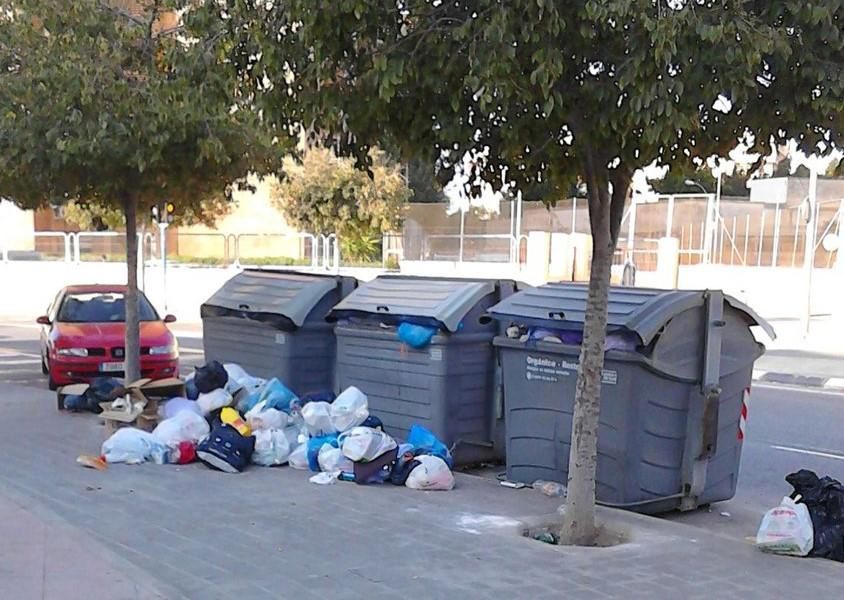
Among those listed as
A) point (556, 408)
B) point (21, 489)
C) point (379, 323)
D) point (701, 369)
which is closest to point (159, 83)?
point (379, 323)

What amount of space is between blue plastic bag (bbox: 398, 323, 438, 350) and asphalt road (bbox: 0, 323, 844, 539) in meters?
2.29

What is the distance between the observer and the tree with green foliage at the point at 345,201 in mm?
32188

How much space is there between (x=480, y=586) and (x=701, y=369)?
2560 millimetres

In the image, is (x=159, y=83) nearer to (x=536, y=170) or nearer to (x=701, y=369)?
(x=536, y=170)

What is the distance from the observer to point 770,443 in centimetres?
976

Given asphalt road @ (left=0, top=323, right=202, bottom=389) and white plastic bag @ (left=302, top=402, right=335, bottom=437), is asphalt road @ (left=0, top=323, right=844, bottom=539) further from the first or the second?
white plastic bag @ (left=302, top=402, right=335, bottom=437)

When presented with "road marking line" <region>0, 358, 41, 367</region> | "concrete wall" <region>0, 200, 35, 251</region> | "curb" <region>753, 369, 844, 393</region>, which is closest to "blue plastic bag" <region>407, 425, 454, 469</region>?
"curb" <region>753, 369, 844, 393</region>

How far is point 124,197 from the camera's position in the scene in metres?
10.3

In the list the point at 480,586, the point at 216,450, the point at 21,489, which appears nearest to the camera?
the point at 480,586

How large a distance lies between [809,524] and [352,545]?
8.60 feet

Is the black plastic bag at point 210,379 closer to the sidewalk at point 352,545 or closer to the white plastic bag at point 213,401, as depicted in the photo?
the white plastic bag at point 213,401

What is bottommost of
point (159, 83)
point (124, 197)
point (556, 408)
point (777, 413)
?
point (777, 413)

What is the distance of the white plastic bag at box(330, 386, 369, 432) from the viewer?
304 inches

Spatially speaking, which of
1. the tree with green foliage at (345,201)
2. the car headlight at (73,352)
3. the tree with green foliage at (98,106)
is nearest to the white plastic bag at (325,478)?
the tree with green foliage at (98,106)
